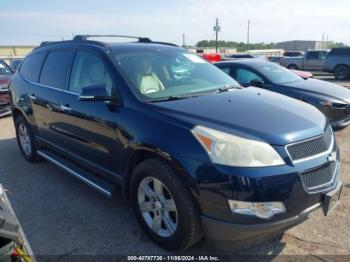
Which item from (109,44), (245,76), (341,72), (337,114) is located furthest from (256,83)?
(341,72)

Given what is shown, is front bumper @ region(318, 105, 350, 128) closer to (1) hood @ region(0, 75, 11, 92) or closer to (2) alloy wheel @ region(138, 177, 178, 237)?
(2) alloy wheel @ region(138, 177, 178, 237)

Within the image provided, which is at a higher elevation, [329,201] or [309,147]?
[309,147]

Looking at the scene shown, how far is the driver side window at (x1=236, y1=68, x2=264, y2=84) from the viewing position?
7840 mm

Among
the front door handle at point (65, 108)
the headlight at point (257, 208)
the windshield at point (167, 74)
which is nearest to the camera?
the headlight at point (257, 208)

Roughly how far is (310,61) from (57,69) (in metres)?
22.9

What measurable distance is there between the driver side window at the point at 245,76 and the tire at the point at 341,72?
47.1ft

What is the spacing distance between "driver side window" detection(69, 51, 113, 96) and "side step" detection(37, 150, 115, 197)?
94 cm

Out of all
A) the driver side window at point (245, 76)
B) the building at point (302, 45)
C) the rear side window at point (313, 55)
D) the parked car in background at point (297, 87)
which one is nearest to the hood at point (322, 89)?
the parked car in background at point (297, 87)

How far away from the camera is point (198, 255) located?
10.2ft

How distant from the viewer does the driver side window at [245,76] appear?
784 cm

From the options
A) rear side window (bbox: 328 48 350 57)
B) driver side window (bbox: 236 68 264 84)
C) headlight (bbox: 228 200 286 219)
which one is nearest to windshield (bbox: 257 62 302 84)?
driver side window (bbox: 236 68 264 84)

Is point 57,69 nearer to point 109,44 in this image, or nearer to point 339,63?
point 109,44

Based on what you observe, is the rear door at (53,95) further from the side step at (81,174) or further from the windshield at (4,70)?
the windshield at (4,70)

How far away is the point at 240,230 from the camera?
2.61 meters
